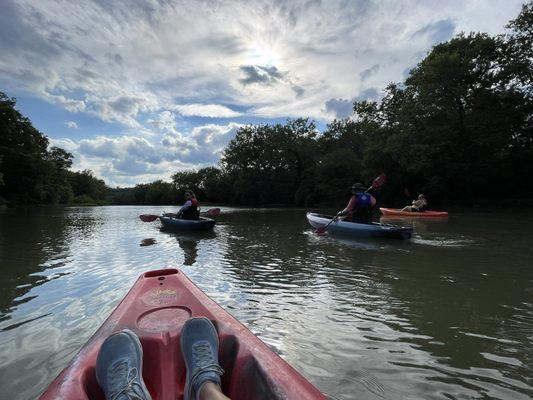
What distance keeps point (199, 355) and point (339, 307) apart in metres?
2.88

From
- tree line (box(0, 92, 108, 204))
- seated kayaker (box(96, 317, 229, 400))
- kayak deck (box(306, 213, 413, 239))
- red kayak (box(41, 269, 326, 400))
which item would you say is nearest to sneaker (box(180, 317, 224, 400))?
seated kayaker (box(96, 317, 229, 400))

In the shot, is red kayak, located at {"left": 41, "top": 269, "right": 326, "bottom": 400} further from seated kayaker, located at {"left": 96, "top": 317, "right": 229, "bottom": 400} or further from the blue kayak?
the blue kayak

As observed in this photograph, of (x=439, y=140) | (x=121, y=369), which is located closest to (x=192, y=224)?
(x=121, y=369)

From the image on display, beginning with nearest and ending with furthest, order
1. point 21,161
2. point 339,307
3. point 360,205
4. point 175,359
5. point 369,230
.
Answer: point 175,359, point 339,307, point 369,230, point 360,205, point 21,161

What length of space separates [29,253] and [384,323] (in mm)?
8269

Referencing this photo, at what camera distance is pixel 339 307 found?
195 inches

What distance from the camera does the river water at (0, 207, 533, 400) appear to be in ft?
10.2

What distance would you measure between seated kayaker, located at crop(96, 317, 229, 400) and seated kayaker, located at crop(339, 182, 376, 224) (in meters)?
9.34

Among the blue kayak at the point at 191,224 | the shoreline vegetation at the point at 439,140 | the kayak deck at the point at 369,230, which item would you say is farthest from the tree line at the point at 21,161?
the kayak deck at the point at 369,230

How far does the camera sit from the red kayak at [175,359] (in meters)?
2.10

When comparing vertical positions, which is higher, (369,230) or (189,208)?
(189,208)

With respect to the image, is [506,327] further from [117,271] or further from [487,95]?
[487,95]

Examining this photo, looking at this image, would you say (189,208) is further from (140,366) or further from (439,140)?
(439,140)

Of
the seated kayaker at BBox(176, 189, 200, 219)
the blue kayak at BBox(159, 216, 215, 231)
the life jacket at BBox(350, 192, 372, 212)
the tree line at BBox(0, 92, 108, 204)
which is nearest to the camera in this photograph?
the life jacket at BBox(350, 192, 372, 212)
